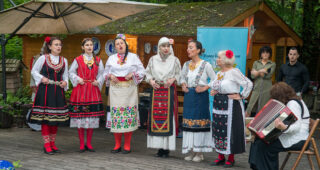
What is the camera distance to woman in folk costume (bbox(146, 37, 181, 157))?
20.0ft

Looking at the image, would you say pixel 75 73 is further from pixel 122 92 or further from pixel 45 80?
pixel 122 92

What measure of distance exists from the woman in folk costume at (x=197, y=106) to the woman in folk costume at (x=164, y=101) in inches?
9.6

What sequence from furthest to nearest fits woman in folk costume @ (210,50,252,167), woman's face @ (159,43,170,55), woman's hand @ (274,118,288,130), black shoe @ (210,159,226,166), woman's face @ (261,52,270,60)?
woman's face @ (261,52,270,60) < woman's face @ (159,43,170,55) < black shoe @ (210,159,226,166) < woman in folk costume @ (210,50,252,167) < woman's hand @ (274,118,288,130)

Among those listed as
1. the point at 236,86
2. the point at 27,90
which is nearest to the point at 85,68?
the point at 236,86

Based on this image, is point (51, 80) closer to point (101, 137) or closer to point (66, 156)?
point (66, 156)

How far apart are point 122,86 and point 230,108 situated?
1768mm

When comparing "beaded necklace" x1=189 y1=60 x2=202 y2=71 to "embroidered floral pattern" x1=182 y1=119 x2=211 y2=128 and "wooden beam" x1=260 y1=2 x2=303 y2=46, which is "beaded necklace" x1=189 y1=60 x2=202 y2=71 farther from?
"wooden beam" x1=260 y1=2 x2=303 y2=46

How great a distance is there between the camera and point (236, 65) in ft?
23.8

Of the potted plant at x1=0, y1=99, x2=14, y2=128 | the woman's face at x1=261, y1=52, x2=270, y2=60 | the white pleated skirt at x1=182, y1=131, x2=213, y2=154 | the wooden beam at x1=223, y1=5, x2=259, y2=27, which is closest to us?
the white pleated skirt at x1=182, y1=131, x2=213, y2=154

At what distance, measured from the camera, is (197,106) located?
592cm

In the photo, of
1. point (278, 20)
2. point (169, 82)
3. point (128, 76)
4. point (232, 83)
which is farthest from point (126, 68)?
point (278, 20)

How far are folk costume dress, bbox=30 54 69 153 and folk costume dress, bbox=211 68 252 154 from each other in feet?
8.07

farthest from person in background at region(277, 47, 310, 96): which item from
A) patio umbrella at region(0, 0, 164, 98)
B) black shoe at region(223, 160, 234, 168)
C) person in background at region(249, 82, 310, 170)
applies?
person in background at region(249, 82, 310, 170)

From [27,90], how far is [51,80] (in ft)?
14.9
